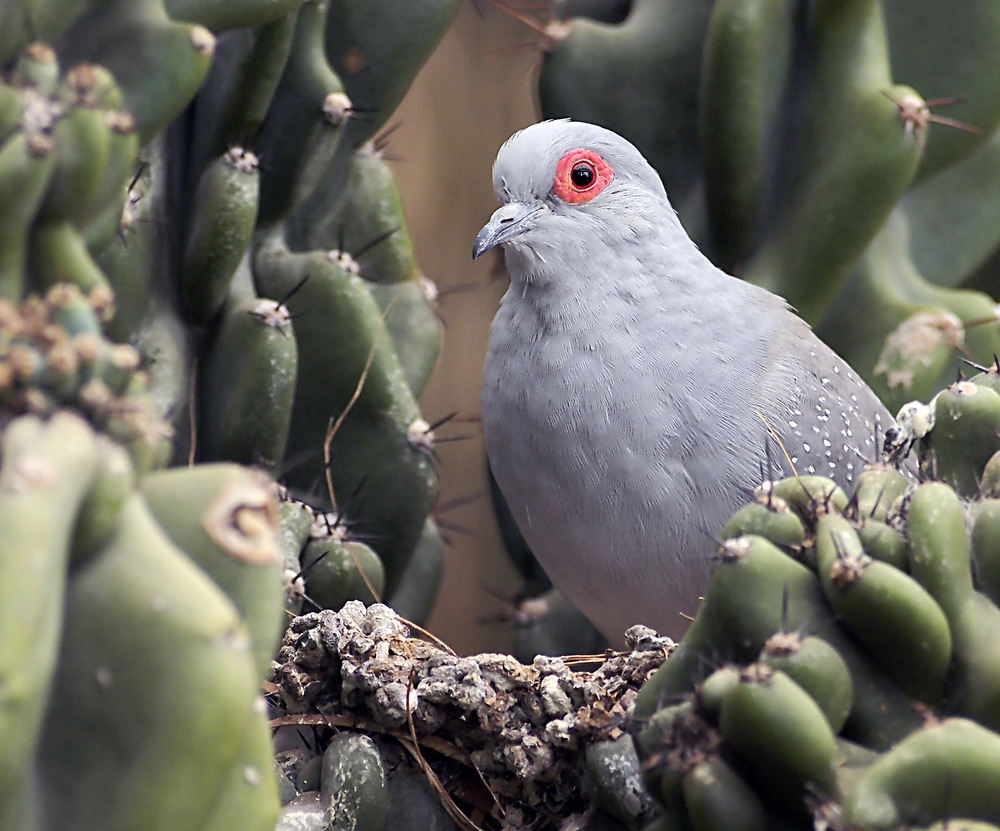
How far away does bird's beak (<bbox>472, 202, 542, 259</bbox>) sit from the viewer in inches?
91.9

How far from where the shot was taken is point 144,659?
952 mm

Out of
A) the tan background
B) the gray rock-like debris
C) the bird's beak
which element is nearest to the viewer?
the gray rock-like debris

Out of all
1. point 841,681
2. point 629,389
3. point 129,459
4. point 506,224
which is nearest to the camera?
point 129,459

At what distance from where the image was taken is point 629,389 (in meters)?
2.20

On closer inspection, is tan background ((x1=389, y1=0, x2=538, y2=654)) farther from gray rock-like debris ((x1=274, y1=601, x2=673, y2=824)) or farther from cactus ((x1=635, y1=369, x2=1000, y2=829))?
cactus ((x1=635, y1=369, x2=1000, y2=829))

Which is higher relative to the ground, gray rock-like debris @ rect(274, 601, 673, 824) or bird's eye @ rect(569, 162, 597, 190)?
bird's eye @ rect(569, 162, 597, 190)

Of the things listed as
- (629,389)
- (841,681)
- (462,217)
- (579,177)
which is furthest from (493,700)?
(462,217)

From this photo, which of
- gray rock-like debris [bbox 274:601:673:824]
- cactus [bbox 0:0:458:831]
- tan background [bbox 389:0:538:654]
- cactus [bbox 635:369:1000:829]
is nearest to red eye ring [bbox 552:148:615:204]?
cactus [bbox 0:0:458:831]

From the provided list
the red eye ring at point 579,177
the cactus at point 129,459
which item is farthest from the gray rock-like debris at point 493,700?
the red eye ring at point 579,177

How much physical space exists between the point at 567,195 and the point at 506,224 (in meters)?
0.15

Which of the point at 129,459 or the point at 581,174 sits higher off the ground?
the point at 129,459

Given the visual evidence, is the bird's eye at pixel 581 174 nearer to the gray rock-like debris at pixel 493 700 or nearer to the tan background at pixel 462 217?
the gray rock-like debris at pixel 493 700

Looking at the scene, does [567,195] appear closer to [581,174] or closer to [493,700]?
[581,174]

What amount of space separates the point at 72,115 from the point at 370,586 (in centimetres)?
147
